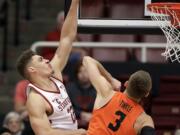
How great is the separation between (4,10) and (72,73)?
165 cm

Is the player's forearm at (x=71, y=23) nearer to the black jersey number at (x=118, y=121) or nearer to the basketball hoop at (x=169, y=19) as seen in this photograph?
the basketball hoop at (x=169, y=19)

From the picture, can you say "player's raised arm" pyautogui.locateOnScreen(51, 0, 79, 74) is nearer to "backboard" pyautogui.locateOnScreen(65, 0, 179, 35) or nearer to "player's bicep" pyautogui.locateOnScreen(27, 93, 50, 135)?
"backboard" pyautogui.locateOnScreen(65, 0, 179, 35)

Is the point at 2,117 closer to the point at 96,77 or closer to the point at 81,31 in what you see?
the point at 81,31

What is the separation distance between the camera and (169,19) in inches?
280

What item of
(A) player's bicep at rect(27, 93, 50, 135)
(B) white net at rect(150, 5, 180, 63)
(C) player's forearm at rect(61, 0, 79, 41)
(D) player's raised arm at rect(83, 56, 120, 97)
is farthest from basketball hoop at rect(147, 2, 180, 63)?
(A) player's bicep at rect(27, 93, 50, 135)

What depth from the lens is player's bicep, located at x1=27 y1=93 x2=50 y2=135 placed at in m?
6.54

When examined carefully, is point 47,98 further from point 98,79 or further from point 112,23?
point 112,23

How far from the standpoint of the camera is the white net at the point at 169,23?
277 inches

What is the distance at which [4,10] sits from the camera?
1083 cm

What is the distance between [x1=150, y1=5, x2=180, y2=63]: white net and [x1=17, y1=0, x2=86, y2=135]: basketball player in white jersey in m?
0.71

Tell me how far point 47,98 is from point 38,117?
9.7 inches

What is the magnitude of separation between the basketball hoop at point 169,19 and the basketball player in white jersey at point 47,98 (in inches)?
27.4

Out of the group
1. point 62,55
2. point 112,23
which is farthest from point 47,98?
point 112,23

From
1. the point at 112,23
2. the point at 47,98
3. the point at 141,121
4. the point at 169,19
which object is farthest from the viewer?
the point at 112,23
